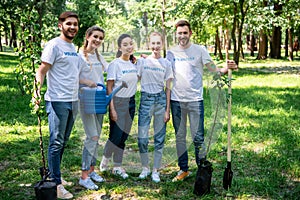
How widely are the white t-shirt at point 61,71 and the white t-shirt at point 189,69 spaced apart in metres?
1.04

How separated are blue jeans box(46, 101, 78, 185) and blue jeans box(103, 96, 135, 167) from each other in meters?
0.53

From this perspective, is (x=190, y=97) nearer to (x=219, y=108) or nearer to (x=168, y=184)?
(x=219, y=108)

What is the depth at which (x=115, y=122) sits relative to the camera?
171 inches

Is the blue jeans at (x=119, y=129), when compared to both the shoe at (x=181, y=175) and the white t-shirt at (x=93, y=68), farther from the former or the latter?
the shoe at (x=181, y=175)

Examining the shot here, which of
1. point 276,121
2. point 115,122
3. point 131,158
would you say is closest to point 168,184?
point 131,158

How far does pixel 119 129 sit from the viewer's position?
4.43m

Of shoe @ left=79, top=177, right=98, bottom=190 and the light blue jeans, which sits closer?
the light blue jeans

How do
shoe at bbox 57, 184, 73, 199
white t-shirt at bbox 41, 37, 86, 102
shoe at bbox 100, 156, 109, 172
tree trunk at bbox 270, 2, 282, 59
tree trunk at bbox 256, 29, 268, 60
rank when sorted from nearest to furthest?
1. white t-shirt at bbox 41, 37, 86, 102
2. shoe at bbox 57, 184, 73, 199
3. shoe at bbox 100, 156, 109, 172
4. tree trunk at bbox 270, 2, 282, 59
5. tree trunk at bbox 256, 29, 268, 60

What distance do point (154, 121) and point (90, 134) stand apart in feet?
2.35

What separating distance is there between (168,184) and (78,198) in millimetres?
1042

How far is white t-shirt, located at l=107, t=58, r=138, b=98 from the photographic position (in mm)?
3966

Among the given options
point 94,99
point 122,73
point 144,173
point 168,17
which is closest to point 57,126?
point 94,99

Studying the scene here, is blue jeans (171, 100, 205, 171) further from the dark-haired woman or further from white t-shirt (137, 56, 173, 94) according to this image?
the dark-haired woman

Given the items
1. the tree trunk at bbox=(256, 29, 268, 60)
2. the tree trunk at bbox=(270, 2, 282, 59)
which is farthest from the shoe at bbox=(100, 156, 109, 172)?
the tree trunk at bbox=(256, 29, 268, 60)
